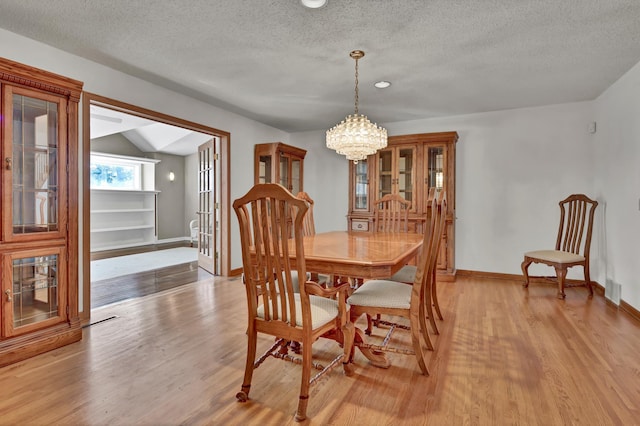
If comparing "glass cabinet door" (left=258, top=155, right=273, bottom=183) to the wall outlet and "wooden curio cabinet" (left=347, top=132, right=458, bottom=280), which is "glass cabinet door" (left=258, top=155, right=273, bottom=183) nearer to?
"wooden curio cabinet" (left=347, top=132, right=458, bottom=280)

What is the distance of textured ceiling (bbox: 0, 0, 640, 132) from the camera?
2.22 meters

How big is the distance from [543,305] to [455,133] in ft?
7.53

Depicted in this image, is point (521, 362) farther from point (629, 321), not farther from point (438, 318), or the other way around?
point (629, 321)

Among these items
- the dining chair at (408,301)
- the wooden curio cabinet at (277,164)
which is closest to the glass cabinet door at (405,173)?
the wooden curio cabinet at (277,164)

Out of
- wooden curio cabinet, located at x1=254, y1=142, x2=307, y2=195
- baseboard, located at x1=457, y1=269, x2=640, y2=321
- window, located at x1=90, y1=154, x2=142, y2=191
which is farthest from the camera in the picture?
window, located at x1=90, y1=154, x2=142, y2=191

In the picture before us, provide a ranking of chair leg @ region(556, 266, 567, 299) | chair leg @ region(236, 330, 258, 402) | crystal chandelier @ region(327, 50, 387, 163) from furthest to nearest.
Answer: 1. chair leg @ region(556, 266, 567, 299)
2. crystal chandelier @ region(327, 50, 387, 163)
3. chair leg @ region(236, 330, 258, 402)

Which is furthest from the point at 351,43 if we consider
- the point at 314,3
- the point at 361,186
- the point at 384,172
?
the point at 361,186

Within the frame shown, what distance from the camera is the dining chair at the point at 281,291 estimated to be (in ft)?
5.31

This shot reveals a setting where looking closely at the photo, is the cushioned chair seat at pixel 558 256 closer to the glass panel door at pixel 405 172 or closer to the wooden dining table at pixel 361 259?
the glass panel door at pixel 405 172

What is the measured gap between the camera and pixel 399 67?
3.16 metres

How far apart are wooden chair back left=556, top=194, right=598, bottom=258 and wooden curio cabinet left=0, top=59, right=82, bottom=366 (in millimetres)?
5023

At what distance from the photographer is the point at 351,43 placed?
269cm

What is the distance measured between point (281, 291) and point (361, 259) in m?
0.51

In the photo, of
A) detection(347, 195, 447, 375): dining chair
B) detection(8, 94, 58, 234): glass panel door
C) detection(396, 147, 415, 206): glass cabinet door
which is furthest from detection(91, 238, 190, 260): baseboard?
detection(347, 195, 447, 375): dining chair
